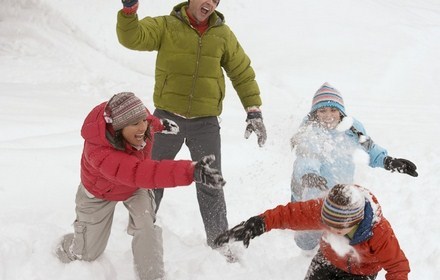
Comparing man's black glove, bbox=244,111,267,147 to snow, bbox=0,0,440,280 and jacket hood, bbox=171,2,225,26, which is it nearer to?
jacket hood, bbox=171,2,225,26

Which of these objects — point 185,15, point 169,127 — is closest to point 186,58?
point 185,15

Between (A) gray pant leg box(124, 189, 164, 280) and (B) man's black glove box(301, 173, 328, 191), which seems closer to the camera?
(A) gray pant leg box(124, 189, 164, 280)

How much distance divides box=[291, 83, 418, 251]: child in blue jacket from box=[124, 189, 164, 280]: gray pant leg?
1298 millimetres

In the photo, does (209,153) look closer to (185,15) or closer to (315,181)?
(315,181)

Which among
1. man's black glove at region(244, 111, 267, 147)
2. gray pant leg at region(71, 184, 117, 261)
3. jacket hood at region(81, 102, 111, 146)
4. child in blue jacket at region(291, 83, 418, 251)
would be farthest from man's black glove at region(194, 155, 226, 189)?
child in blue jacket at region(291, 83, 418, 251)

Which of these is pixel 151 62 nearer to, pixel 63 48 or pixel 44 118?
pixel 63 48

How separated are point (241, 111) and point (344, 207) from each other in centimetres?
492

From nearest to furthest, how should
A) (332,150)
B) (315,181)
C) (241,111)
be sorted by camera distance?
(315,181) < (332,150) < (241,111)

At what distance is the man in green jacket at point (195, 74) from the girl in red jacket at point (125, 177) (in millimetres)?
203

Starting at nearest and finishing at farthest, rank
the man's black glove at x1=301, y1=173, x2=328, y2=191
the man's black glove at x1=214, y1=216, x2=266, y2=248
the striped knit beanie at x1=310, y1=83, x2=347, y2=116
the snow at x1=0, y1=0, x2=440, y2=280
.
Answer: the man's black glove at x1=214, y1=216, x2=266, y2=248 → the man's black glove at x1=301, y1=173, x2=328, y2=191 → the snow at x1=0, y1=0, x2=440, y2=280 → the striped knit beanie at x1=310, y1=83, x2=347, y2=116

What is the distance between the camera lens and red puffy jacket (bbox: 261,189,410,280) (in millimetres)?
3080

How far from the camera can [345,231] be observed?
309 centimetres

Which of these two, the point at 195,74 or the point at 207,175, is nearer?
the point at 207,175

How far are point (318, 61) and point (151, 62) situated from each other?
298 cm
